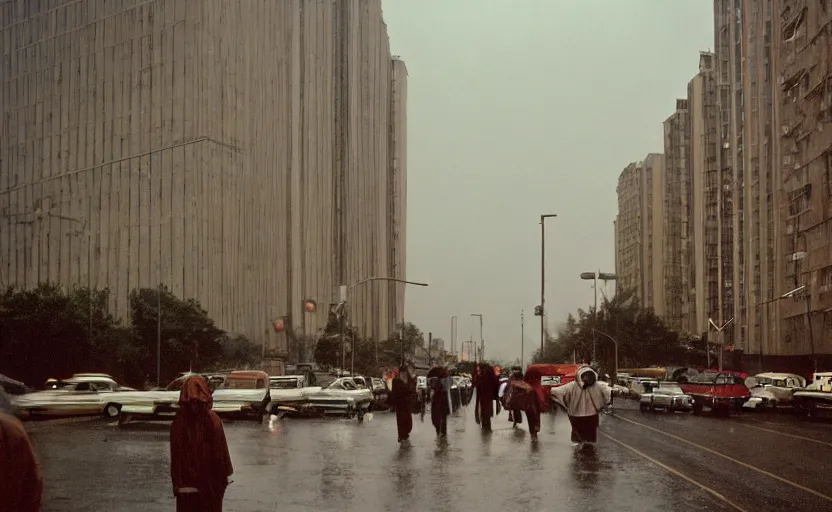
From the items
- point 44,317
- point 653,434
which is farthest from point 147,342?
point 653,434

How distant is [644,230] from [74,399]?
483 feet

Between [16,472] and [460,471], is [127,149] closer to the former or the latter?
[460,471]

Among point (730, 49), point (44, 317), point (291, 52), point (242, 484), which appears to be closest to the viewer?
point (242, 484)

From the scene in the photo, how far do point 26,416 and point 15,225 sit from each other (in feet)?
187

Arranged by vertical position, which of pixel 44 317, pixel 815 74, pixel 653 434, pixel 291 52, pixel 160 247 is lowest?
pixel 653 434

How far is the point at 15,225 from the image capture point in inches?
3381

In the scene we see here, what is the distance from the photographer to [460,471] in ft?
53.3

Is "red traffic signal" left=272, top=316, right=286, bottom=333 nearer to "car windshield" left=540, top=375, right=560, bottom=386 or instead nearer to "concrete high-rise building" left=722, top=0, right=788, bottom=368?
"concrete high-rise building" left=722, top=0, right=788, bottom=368

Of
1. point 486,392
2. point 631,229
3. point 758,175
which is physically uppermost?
point 631,229

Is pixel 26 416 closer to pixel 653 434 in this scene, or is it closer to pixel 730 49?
pixel 653 434

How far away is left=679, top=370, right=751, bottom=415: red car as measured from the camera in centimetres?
4081

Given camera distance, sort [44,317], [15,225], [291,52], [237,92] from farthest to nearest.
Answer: [291,52] < [237,92] < [15,225] < [44,317]

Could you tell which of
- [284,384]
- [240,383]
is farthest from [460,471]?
[284,384]

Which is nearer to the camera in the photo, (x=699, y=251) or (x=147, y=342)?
(x=147, y=342)
